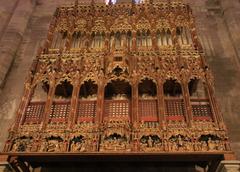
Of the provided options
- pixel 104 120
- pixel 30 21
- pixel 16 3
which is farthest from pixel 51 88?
pixel 16 3

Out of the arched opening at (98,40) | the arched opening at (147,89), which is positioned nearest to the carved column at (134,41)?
the arched opening at (98,40)

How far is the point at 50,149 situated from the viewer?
10312 millimetres

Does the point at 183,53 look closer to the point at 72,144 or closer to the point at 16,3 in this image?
the point at 72,144

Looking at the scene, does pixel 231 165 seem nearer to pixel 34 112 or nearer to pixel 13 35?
pixel 34 112

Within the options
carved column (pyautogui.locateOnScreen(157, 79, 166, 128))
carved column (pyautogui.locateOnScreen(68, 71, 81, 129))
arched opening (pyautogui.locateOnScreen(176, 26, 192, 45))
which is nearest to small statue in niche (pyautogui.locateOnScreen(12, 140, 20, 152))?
carved column (pyautogui.locateOnScreen(68, 71, 81, 129))

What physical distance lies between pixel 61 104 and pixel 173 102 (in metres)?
4.61

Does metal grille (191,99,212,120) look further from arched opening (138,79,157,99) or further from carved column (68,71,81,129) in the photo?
carved column (68,71,81,129)

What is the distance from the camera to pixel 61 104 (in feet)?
40.0

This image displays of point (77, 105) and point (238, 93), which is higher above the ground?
point (238, 93)

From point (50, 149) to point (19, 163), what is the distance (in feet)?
4.72

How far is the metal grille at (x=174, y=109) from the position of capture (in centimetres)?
1120

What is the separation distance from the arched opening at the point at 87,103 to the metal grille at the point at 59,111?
0.52 m

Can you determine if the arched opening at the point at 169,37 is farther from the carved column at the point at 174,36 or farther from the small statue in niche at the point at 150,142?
the small statue in niche at the point at 150,142

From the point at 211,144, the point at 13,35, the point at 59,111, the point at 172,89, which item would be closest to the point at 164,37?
the point at 172,89
